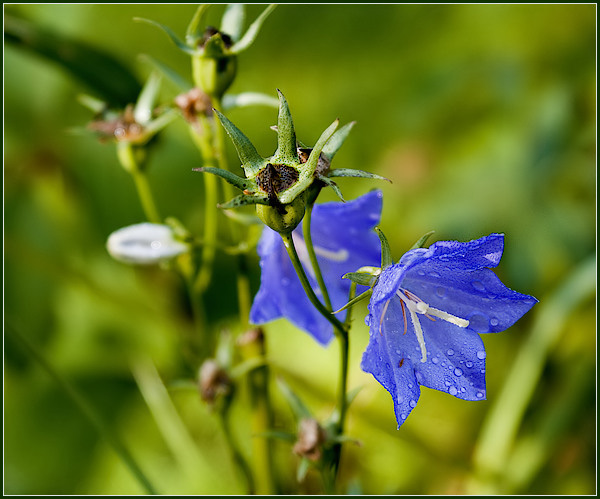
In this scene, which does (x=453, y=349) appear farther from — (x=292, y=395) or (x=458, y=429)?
(x=458, y=429)

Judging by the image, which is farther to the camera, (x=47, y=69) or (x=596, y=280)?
(x=47, y=69)

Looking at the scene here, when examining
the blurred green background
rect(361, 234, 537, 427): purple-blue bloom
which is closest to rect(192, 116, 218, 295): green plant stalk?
rect(361, 234, 537, 427): purple-blue bloom

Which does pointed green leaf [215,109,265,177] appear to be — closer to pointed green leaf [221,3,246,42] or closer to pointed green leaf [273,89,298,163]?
pointed green leaf [273,89,298,163]

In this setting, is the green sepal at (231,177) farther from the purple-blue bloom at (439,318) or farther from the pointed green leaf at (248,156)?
the purple-blue bloom at (439,318)

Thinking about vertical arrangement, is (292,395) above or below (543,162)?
below

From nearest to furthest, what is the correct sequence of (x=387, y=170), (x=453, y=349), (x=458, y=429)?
(x=453, y=349), (x=458, y=429), (x=387, y=170)

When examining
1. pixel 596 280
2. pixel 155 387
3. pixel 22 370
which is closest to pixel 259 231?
pixel 155 387

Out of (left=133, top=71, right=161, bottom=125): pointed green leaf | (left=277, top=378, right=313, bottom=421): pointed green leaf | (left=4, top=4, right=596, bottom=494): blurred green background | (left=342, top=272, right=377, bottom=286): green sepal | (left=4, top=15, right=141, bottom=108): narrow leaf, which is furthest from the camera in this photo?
(left=4, top=4, right=596, bottom=494): blurred green background
